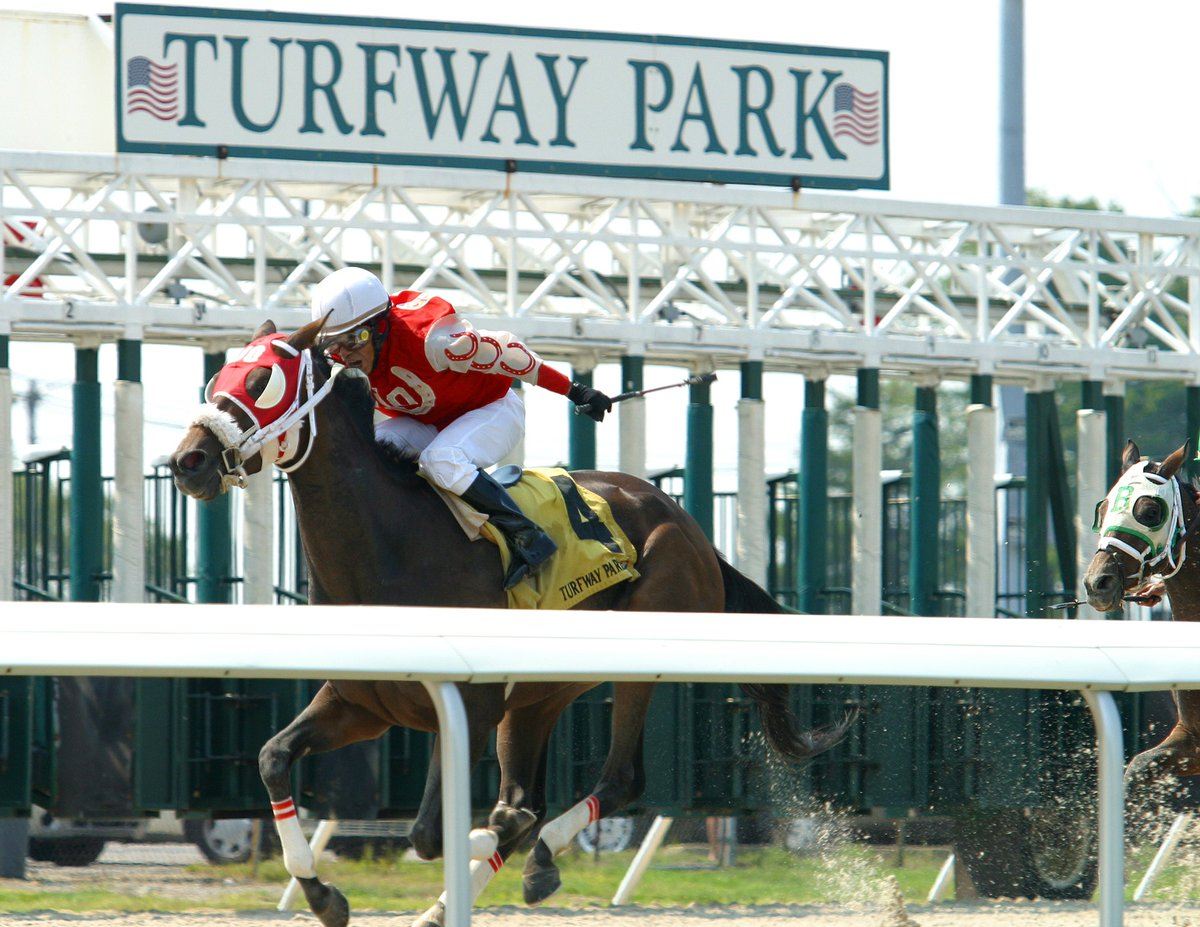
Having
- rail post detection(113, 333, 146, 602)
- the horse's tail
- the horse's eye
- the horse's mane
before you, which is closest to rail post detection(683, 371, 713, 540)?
rail post detection(113, 333, 146, 602)

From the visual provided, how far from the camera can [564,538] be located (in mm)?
5504

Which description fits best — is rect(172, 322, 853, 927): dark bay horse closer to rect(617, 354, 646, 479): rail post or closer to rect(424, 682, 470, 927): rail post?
rect(424, 682, 470, 927): rail post

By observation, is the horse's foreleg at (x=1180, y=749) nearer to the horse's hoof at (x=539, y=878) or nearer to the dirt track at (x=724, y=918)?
the dirt track at (x=724, y=918)

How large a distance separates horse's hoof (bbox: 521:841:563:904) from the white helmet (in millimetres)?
1740

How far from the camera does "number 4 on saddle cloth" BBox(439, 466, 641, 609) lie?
535 centimetres

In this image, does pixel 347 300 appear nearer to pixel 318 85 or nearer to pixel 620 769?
pixel 620 769

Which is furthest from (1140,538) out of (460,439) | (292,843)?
(292,843)

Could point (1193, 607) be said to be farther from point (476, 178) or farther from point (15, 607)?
point (476, 178)

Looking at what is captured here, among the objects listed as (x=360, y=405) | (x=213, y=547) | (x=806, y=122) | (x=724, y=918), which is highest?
(x=806, y=122)

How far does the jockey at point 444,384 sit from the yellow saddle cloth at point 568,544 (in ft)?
0.22

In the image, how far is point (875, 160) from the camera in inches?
447

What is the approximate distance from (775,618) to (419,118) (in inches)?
304

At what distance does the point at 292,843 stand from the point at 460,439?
165cm

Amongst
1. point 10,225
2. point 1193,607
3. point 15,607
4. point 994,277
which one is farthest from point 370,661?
point 994,277
